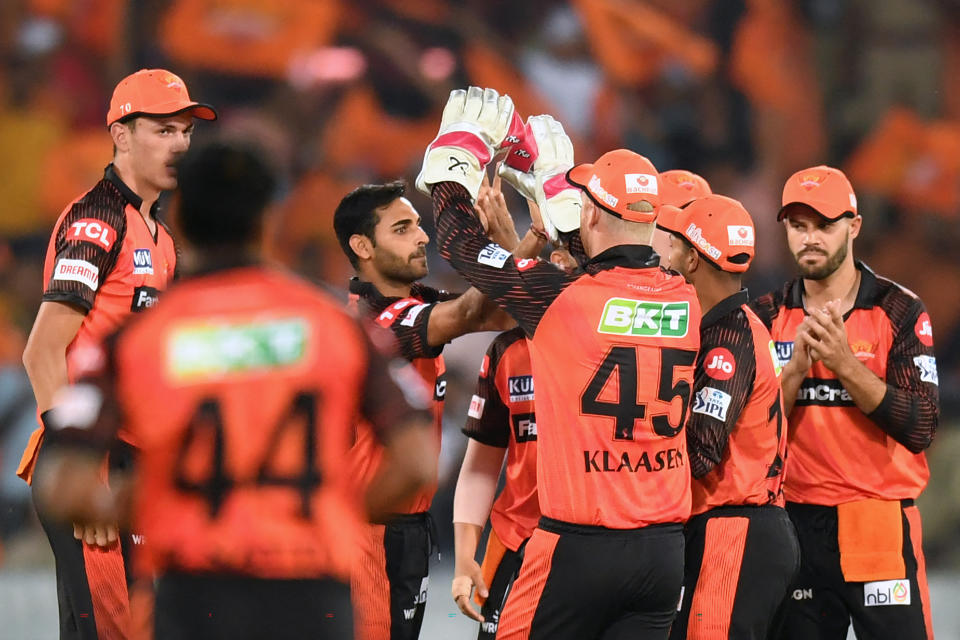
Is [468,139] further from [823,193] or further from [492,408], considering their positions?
[823,193]

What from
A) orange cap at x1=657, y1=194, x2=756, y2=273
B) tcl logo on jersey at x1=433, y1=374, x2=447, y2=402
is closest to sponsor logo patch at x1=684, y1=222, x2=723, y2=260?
orange cap at x1=657, y1=194, x2=756, y2=273

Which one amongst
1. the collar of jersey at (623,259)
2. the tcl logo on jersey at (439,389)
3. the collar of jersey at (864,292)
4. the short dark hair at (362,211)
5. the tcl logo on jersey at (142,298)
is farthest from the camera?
the collar of jersey at (864,292)

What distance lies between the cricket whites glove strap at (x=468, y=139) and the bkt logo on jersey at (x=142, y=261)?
1.23 meters

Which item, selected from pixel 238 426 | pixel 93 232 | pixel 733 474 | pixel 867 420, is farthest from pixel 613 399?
pixel 93 232

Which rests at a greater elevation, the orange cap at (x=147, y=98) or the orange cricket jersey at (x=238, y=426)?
the orange cap at (x=147, y=98)

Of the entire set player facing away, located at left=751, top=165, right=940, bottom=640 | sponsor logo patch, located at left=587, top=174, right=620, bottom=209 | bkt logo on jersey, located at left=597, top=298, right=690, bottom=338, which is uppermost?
sponsor logo patch, located at left=587, top=174, right=620, bottom=209

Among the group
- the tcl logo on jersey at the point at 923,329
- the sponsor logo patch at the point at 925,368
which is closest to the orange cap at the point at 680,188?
the tcl logo on jersey at the point at 923,329

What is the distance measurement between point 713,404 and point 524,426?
816 millimetres

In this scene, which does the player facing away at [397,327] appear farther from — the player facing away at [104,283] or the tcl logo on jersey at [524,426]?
the player facing away at [104,283]

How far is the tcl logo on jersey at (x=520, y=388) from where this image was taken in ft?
16.6

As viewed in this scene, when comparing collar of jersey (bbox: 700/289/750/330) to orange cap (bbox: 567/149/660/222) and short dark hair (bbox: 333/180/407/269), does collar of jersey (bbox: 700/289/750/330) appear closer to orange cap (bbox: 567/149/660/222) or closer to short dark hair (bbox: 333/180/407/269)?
orange cap (bbox: 567/149/660/222)

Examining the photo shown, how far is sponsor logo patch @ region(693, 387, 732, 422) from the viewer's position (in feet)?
15.3

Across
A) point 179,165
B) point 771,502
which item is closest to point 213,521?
point 179,165

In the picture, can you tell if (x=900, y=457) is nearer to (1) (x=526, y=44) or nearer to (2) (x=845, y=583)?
(2) (x=845, y=583)
